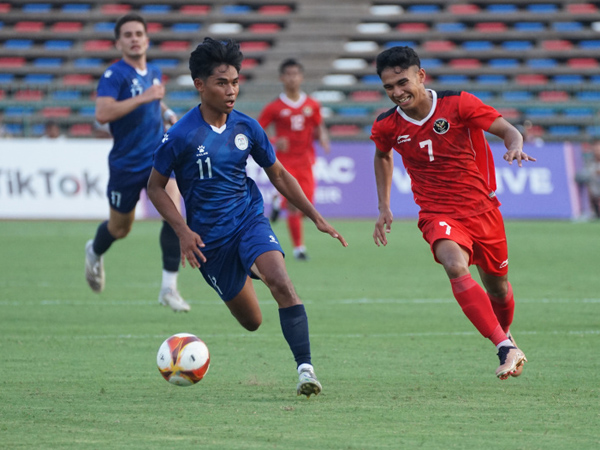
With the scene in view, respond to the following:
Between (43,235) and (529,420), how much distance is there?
14104mm

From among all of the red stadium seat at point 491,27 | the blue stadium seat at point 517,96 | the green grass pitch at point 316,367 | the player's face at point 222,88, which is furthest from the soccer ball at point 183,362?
the red stadium seat at point 491,27

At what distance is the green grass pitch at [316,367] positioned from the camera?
14.7 feet

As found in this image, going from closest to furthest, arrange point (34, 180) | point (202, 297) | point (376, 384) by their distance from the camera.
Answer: point (376, 384) → point (202, 297) → point (34, 180)

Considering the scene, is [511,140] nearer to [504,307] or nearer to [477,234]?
[477,234]

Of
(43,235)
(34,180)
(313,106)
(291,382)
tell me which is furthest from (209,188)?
(34,180)

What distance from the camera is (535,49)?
29.5 meters

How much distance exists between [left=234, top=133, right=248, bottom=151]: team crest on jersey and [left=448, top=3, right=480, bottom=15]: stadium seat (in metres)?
25.9

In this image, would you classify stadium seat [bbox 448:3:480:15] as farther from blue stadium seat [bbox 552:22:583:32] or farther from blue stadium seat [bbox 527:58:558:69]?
blue stadium seat [bbox 527:58:558:69]

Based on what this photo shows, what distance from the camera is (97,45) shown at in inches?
1220

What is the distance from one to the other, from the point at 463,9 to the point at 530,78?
3480 mm

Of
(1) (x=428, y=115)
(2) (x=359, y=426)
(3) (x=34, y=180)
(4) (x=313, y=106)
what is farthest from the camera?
(3) (x=34, y=180)

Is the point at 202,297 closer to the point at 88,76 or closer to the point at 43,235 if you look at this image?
the point at 43,235

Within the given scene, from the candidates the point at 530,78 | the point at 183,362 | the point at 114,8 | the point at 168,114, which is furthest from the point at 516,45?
the point at 183,362

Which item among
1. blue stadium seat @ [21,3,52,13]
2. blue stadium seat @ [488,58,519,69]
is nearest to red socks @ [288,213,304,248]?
blue stadium seat @ [488,58,519,69]
